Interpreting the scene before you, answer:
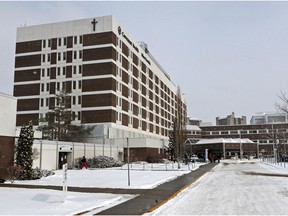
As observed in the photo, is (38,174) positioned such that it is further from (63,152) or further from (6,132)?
(63,152)

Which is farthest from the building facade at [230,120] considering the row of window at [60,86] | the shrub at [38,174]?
the shrub at [38,174]

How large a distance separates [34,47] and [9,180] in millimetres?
42668

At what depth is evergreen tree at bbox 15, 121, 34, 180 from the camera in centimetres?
2220

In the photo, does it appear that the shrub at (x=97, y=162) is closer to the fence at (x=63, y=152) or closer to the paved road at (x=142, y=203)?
the fence at (x=63, y=152)

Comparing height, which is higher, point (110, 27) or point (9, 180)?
point (110, 27)

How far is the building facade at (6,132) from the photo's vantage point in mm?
21953

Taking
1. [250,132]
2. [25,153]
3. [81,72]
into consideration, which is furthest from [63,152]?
[250,132]

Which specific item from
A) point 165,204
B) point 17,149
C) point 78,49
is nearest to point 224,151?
point 78,49

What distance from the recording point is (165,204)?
12.1m

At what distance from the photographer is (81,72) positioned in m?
56.2

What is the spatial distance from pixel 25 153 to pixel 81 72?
1372 inches

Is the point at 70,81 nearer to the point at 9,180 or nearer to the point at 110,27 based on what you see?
the point at 110,27

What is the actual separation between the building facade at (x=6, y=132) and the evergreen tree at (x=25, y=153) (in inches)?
21.6

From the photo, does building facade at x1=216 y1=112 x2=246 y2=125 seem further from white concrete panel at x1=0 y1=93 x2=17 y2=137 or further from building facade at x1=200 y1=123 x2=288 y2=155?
white concrete panel at x1=0 y1=93 x2=17 y2=137
